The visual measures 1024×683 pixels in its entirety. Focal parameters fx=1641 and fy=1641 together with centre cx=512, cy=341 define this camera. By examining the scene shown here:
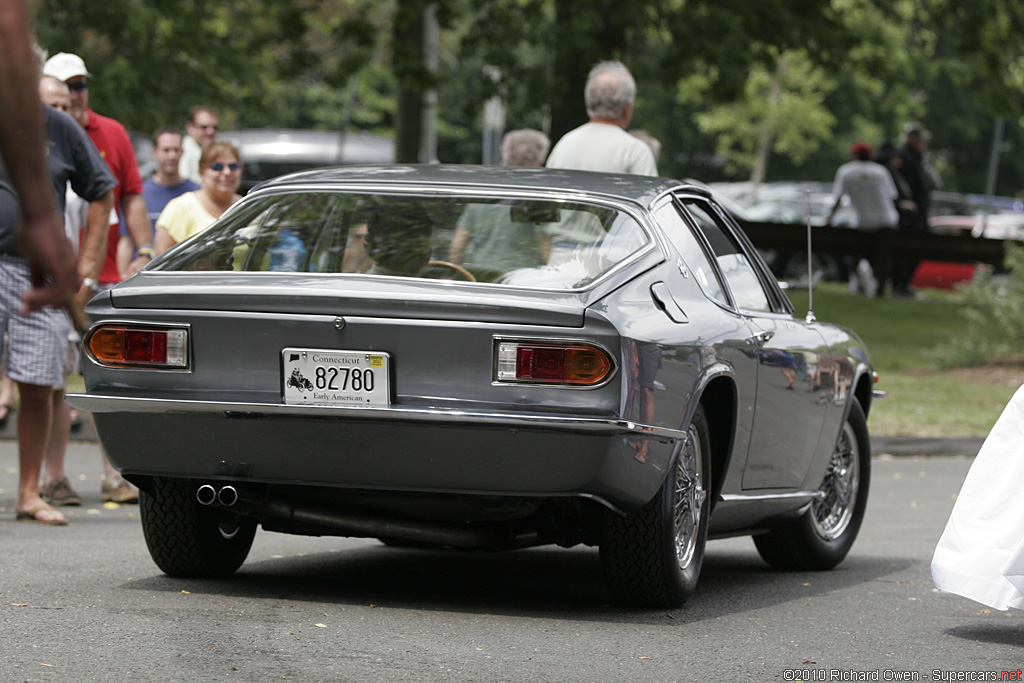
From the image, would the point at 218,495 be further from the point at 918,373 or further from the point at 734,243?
the point at 918,373

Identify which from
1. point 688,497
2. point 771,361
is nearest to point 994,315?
point 771,361

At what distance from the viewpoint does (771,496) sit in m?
6.27

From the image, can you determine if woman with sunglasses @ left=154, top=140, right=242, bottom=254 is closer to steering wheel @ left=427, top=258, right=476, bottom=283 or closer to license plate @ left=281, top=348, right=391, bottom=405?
steering wheel @ left=427, top=258, right=476, bottom=283

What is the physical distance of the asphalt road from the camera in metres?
4.36

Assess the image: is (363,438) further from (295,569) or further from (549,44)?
(549,44)

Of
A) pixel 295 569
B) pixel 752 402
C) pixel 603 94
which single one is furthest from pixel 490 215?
pixel 603 94

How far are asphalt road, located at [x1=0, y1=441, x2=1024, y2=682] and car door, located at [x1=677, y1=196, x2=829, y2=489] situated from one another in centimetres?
51

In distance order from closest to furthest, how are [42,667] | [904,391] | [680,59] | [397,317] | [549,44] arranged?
[42,667] → [397,317] → [904,391] → [549,44] → [680,59]

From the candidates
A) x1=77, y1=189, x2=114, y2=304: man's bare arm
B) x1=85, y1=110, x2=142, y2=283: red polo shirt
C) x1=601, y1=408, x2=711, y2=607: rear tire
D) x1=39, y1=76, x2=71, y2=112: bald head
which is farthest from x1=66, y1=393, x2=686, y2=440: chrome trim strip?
x1=85, y1=110, x2=142, y2=283: red polo shirt

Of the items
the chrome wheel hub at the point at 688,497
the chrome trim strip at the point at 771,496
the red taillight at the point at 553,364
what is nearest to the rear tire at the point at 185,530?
the red taillight at the point at 553,364

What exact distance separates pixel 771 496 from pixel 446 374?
1.90 metres

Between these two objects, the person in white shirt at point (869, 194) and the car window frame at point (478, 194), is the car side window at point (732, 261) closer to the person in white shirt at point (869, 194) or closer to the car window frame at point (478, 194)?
the car window frame at point (478, 194)

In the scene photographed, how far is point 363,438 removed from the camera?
494cm

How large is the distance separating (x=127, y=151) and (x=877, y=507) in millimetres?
4611
